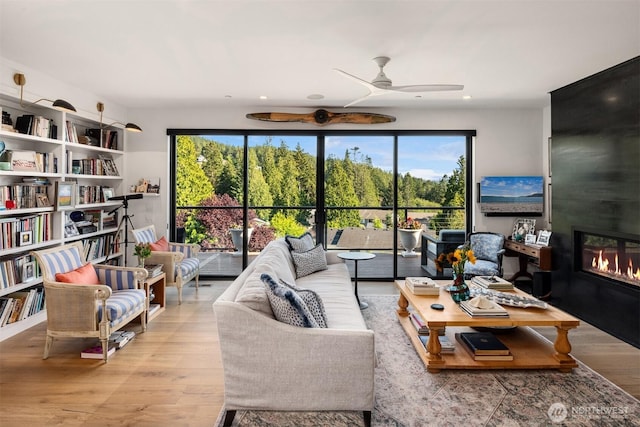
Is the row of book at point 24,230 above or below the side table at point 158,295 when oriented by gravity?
above

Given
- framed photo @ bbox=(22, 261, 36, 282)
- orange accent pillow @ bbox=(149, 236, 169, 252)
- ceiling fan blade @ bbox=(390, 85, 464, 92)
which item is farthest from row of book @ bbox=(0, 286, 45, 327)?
ceiling fan blade @ bbox=(390, 85, 464, 92)

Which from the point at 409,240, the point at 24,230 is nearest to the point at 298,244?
the point at 409,240

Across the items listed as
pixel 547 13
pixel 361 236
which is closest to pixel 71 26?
pixel 547 13

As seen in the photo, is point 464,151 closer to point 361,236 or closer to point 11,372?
point 361,236

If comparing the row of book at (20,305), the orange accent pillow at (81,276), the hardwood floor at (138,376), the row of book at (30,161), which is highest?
the row of book at (30,161)

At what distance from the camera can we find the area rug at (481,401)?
2.12m

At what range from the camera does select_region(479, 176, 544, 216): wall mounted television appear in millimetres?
5250

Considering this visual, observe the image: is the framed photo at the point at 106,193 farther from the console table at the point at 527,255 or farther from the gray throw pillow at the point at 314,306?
the console table at the point at 527,255

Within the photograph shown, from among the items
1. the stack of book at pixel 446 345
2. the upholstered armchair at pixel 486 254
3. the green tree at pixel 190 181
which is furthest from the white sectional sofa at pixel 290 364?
the green tree at pixel 190 181

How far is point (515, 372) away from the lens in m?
2.68

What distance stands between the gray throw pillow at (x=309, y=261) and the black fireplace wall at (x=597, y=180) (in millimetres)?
2874

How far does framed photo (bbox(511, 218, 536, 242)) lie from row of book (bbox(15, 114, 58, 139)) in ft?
20.0

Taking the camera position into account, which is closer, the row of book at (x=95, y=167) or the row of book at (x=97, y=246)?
the row of book at (x=95, y=167)

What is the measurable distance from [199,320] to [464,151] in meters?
4.49
